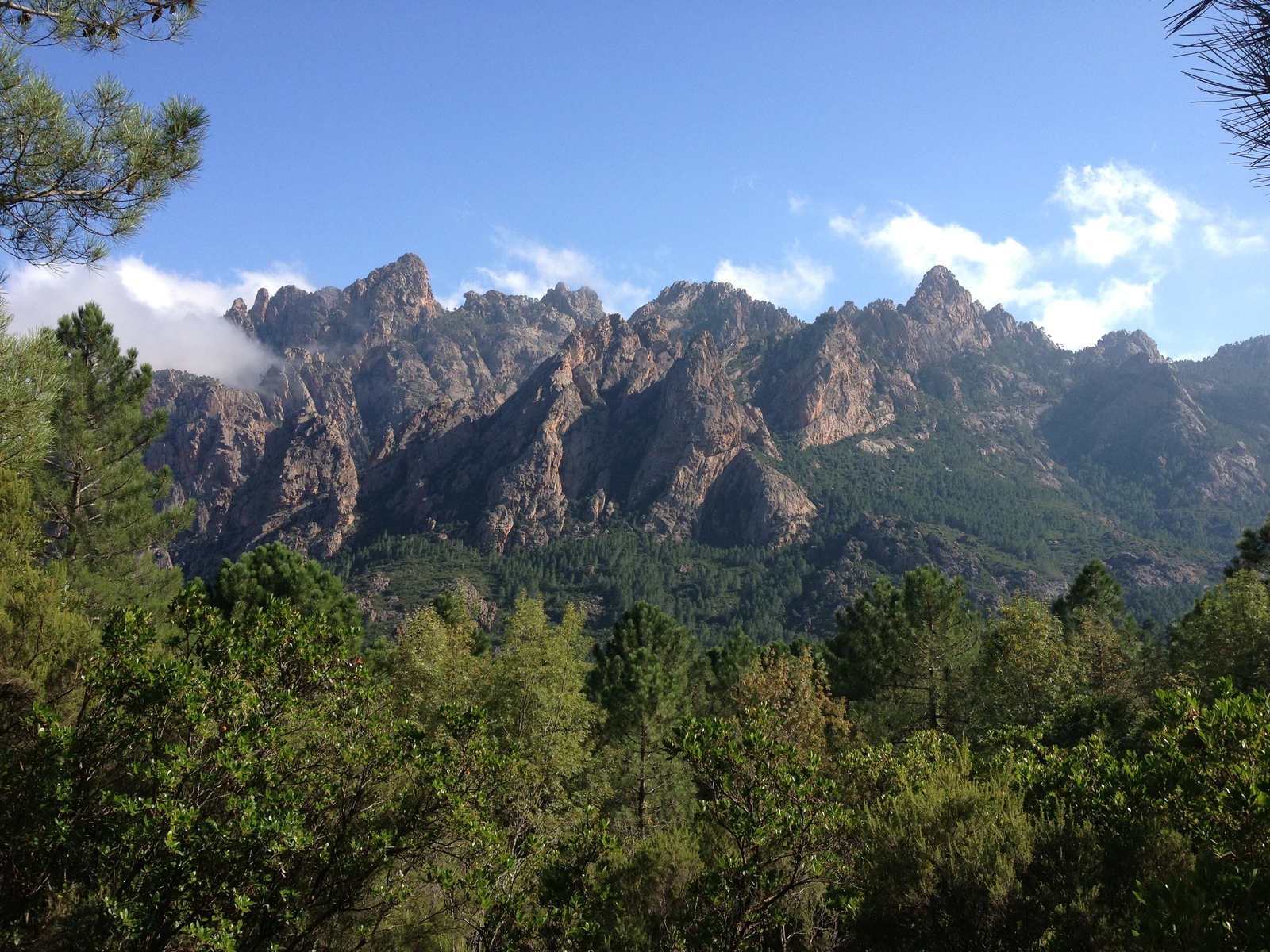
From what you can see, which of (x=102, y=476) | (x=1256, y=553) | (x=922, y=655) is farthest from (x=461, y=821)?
(x=1256, y=553)

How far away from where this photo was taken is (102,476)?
2047 centimetres

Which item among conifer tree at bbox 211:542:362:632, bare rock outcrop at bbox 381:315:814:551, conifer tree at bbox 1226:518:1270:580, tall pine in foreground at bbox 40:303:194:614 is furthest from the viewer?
bare rock outcrop at bbox 381:315:814:551

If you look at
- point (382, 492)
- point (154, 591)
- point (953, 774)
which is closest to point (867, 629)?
point (953, 774)

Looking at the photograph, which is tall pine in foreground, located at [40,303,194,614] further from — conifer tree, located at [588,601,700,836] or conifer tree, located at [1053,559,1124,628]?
conifer tree, located at [1053,559,1124,628]

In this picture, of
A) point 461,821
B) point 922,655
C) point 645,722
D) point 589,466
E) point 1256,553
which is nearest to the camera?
point 461,821

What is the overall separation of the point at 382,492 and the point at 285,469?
26.0m

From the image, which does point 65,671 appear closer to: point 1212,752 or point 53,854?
point 53,854

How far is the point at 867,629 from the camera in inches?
1352

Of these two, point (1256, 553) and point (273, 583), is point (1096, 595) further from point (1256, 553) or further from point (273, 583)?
point (273, 583)

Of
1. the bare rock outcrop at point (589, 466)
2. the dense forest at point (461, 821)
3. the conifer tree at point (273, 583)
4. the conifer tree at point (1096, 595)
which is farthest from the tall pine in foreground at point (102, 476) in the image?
the bare rock outcrop at point (589, 466)

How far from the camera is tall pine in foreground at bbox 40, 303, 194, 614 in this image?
Result: 19.6m

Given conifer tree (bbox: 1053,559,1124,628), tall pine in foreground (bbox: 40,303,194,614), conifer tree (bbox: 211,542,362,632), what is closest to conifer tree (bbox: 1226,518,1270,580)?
conifer tree (bbox: 1053,559,1124,628)

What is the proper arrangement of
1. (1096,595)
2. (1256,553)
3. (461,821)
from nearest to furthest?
(461,821) < (1256,553) < (1096,595)

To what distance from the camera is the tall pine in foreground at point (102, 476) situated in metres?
19.6
